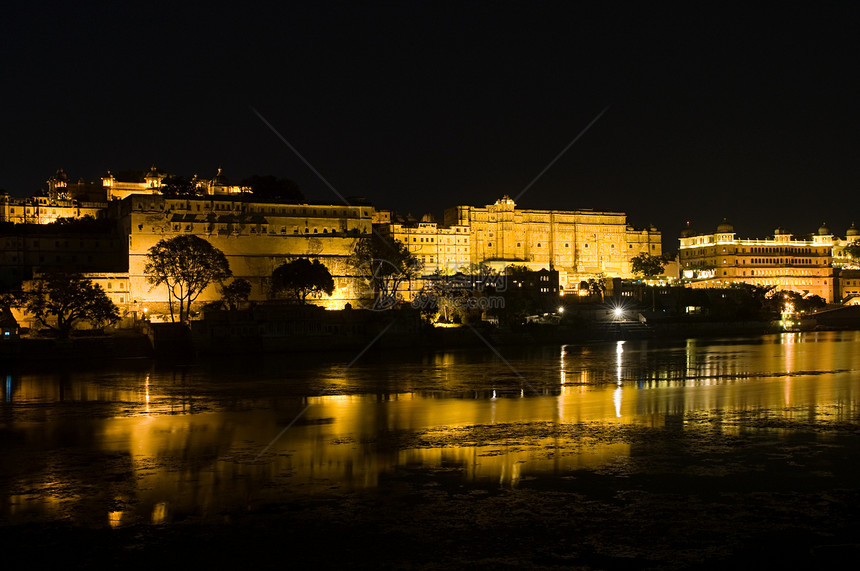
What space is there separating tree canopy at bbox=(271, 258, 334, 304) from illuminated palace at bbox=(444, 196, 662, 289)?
31.0 metres

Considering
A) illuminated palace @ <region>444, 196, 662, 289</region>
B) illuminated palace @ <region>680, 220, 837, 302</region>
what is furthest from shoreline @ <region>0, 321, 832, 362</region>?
→ illuminated palace @ <region>680, 220, 837, 302</region>

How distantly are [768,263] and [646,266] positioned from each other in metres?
21.1

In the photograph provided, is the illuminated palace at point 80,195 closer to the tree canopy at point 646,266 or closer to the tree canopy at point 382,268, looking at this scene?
the tree canopy at point 382,268

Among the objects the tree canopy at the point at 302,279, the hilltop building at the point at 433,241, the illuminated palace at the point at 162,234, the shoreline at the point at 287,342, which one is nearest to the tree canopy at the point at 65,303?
the shoreline at the point at 287,342

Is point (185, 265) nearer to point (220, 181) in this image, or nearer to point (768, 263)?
point (220, 181)

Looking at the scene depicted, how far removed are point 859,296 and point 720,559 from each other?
10821 cm

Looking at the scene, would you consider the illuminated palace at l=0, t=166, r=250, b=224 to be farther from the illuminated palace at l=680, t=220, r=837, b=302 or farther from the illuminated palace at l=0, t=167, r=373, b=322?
the illuminated palace at l=680, t=220, r=837, b=302

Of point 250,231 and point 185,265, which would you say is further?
point 250,231

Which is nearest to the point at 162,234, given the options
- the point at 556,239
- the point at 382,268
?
the point at 382,268

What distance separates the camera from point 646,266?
320 ft

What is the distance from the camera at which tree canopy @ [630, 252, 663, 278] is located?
320 feet

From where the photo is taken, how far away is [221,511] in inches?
466

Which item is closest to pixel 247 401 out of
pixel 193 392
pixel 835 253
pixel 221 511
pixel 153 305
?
pixel 193 392

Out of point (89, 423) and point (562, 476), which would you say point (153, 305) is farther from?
point (562, 476)
